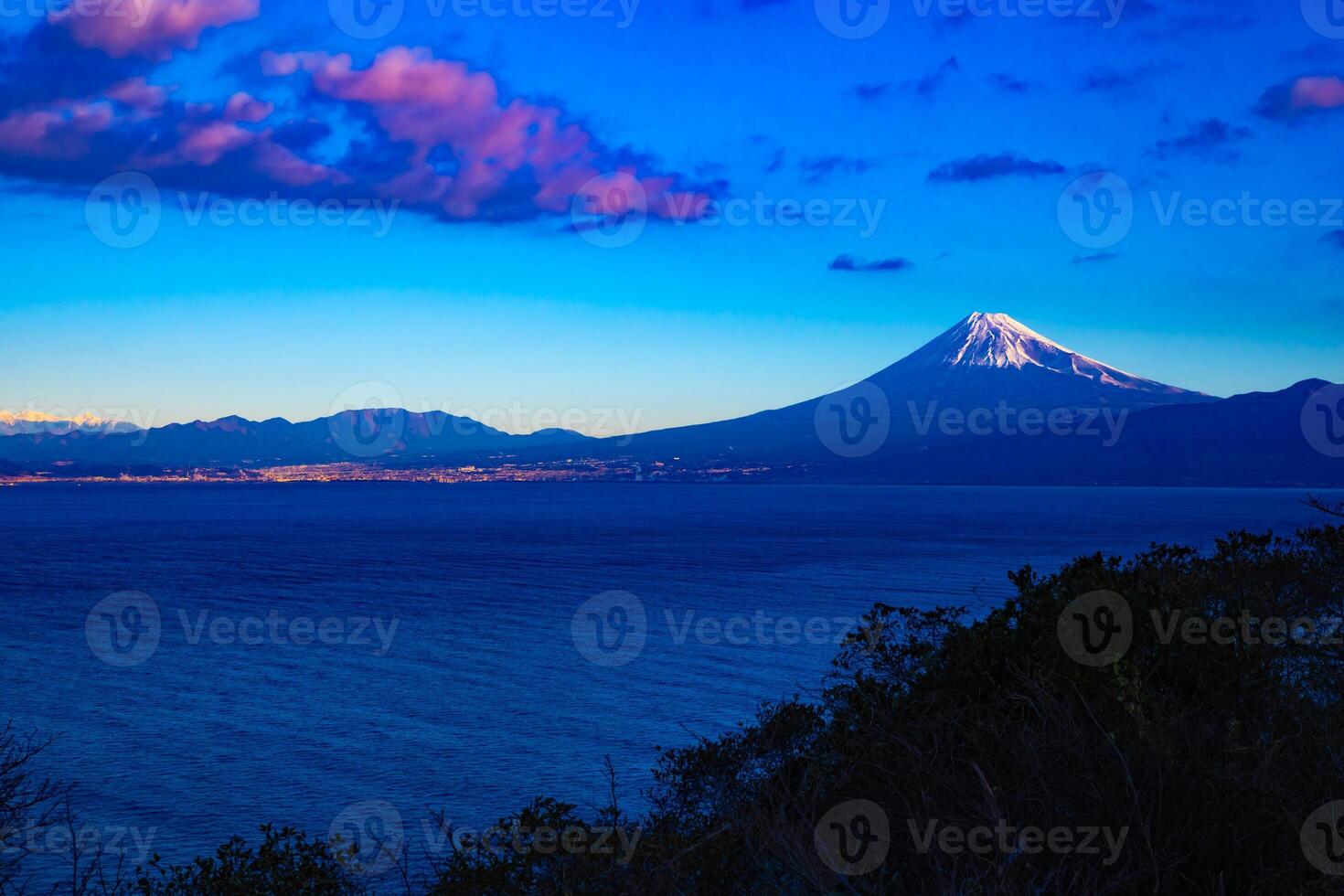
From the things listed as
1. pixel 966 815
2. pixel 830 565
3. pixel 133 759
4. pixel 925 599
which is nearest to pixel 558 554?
pixel 830 565

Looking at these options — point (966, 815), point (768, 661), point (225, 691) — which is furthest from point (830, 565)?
point (966, 815)

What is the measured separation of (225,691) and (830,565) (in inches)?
2187

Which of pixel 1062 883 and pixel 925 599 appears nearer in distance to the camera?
pixel 1062 883

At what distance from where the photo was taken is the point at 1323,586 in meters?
21.2

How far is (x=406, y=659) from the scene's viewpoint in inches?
1797

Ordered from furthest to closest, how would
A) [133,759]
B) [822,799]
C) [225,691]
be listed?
1. [225,691]
2. [133,759]
3. [822,799]

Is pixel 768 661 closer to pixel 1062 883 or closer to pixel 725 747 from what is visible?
pixel 725 747

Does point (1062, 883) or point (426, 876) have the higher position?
point (1062, 883)

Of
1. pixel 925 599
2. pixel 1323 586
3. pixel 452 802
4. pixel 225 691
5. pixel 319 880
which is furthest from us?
pixel 925 599

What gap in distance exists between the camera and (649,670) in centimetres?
4253

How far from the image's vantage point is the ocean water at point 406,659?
2727 centimetres

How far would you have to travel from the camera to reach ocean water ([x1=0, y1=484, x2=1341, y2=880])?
89.5 ft

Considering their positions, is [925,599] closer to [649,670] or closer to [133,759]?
[649,670]

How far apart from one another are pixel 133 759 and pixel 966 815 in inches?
1126
